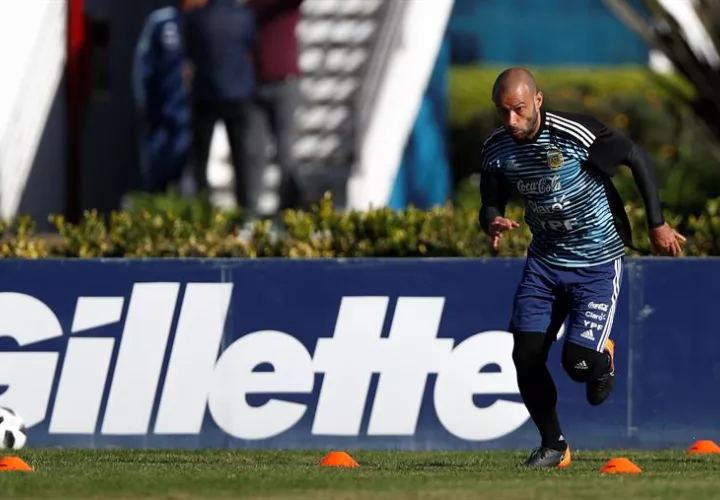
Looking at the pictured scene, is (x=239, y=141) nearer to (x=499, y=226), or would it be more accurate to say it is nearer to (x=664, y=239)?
(x=499, y=226)

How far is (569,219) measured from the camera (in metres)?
9.91

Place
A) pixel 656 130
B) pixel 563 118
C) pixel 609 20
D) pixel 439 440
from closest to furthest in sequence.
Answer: pixel 563 118 → pixel 439 440 → pixel 656 130 → pixel 609 20

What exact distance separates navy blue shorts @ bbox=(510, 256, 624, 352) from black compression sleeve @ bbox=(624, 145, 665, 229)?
0.44m

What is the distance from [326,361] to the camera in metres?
11.9

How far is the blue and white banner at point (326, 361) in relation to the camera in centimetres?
1188

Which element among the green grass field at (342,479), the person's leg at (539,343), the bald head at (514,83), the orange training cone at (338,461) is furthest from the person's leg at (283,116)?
the bald head at (514,83)

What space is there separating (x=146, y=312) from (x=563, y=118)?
3.24 metres

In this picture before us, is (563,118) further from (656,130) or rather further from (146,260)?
(656,130)

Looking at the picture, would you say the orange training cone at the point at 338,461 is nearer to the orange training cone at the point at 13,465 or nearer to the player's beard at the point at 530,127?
the orange training cone at the point at 13,465

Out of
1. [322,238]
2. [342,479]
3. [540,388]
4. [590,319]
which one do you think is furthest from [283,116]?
[342,479]

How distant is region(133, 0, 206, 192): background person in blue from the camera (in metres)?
16.9

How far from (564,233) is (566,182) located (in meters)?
0.28

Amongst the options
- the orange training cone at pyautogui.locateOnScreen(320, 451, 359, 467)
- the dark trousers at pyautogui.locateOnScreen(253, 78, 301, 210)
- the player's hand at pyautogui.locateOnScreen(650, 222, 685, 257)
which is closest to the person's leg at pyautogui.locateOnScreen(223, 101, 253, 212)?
the dark trousers at pyautogui.locateOnScreen(253, 78, 301, 210)

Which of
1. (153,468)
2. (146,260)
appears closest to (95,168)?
(146,260)
